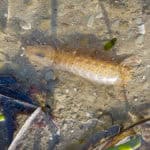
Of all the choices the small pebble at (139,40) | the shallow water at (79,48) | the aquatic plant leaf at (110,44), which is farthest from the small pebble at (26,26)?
the small pebble at (139,40)

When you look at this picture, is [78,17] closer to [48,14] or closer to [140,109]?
[48,14]

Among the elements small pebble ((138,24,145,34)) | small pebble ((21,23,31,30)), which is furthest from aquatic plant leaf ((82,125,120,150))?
small pebble ((21,23,31,30))

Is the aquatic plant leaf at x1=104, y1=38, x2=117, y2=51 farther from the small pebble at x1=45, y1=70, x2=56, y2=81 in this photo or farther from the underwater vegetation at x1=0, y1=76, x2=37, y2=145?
the underwater vegetation at x1=0, y1=76, x2=37, y2=145

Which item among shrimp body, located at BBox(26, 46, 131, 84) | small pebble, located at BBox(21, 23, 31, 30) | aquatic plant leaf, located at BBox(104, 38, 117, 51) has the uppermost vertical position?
small pebble, located at BBox(21, 23, 31, 30)

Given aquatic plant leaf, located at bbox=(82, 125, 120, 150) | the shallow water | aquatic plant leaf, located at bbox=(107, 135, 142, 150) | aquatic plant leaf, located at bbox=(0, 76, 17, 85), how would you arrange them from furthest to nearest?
aquatic plant leaf, located at bbox=(0, 76, 17, 85) < the shallow water < aquatic plant leaf, located at bbox=(82, 125, 120, 150) < aquatic plant leaf, located at bbox=(107, 135, 142, 150)

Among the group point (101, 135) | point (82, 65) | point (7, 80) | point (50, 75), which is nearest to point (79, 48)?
point (82, 65)

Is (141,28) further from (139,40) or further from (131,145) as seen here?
(131,145)

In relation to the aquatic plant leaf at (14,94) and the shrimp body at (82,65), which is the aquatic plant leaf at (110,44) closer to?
the shrimp body at (82,65)
